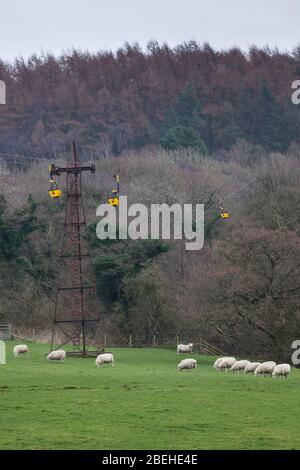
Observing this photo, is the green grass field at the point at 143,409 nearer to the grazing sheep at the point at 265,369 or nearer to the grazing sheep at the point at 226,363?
the grazing sheep at the point at 265,369

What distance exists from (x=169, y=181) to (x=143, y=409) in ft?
218

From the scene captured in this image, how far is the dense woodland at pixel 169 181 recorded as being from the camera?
6325cm

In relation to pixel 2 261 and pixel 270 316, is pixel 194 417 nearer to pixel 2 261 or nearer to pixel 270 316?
pixel 270 316

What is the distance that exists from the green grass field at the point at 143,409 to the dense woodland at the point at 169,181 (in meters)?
13.6

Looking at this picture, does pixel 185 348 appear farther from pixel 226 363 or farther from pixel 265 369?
pixel 265 369

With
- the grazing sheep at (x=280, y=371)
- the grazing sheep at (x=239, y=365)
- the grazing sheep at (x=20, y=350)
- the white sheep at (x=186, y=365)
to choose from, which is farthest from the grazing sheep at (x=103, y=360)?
the grazing sheep at (x=280, y=371)

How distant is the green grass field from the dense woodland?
13.6m

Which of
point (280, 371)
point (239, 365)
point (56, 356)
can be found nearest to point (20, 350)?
point (56, 356)

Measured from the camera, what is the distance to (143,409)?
115 ft

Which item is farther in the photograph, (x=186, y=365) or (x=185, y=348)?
(x=185, y=348)

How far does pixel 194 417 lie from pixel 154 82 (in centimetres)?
13492

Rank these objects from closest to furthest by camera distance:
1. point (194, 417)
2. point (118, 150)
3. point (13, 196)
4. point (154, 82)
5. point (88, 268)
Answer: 1. point (194, 417)
2. point (88, 268)
3. point (13, 196)
4. point (118, 150)
5. point (154, 82)

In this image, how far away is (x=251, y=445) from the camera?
1152 inches
